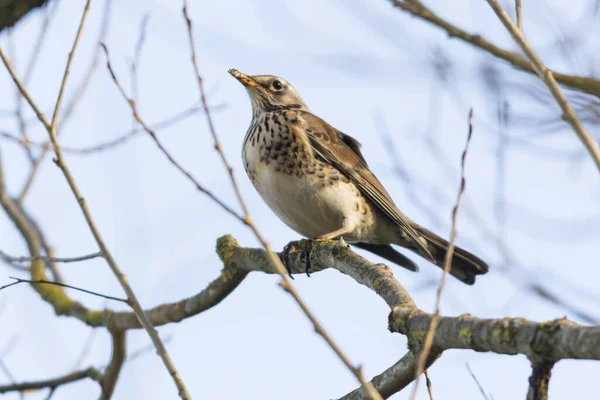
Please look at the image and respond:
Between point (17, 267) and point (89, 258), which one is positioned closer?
point (89, 258)

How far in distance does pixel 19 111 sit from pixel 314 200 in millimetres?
2344

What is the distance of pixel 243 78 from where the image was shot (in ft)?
22.2

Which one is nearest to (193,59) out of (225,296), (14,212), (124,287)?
(124,287)

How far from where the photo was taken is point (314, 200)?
597cm

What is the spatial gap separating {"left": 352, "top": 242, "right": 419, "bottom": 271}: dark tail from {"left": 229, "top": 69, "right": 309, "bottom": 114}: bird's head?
130 centimetres

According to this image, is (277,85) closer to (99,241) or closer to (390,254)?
(390,254)

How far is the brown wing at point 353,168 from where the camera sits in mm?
6285

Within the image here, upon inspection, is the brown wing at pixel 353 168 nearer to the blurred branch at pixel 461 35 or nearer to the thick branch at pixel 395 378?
the blurred branch at pixel 461 35

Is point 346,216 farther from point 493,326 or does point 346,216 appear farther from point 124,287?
point 493,326

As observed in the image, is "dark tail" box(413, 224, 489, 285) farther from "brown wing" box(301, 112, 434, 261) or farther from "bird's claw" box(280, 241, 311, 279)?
"bird's claw" box(280, 241, 311, 279)

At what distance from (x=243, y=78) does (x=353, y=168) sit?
1.22 meters

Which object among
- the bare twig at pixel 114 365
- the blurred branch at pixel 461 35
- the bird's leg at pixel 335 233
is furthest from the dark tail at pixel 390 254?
the blurred branch at pixel 461 35

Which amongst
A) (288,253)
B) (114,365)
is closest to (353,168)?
(288,253)

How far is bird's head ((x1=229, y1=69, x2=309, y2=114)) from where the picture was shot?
6781mm
